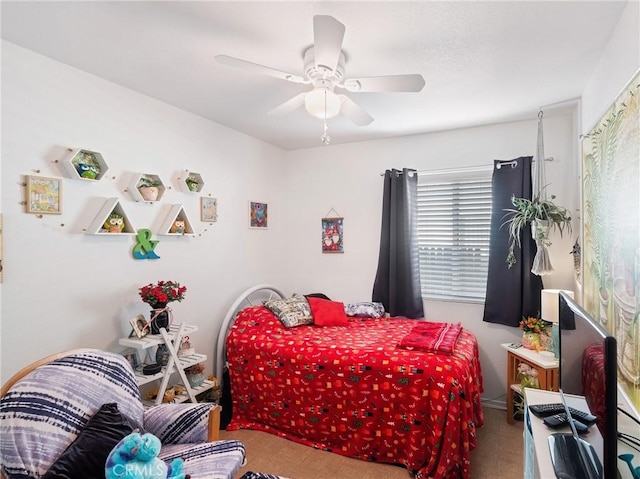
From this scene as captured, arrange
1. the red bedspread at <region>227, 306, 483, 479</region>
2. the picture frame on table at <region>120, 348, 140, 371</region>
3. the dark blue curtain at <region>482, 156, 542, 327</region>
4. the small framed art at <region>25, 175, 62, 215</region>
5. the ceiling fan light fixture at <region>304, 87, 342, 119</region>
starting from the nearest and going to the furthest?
the ceiling fan light fixture at <region>304, 87, 342, 119</region> → the small framed art at <region>25, 175, 62, 215</region> → the red bedspread at <region>227, 306, 483, 479</region> → the picture frame on table at <region>120, 348, 140, 371</region> → the dark blue curtain at <region>482, 156, 542, 327</region>

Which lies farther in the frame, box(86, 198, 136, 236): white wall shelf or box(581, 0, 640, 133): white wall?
box(86, 198, 136, 236): white wall shelf

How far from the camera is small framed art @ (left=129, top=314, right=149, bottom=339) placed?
2.32 m

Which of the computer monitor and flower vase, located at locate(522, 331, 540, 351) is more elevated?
the computer monitor

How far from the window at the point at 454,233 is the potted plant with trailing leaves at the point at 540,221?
39 centimetres

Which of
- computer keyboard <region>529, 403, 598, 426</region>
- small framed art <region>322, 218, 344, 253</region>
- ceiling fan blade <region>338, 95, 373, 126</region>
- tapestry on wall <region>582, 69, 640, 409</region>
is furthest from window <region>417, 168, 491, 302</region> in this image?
computer keyboard <region>529, 403, 598, 426</region>

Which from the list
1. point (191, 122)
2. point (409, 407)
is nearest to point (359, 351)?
point (409, 407)

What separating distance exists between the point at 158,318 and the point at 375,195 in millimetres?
2432

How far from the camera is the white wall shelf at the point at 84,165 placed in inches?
83.5

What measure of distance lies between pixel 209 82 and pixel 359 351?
213 cm

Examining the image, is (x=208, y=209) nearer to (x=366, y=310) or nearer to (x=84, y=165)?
(x=84, y=165)

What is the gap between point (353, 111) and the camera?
2.13 meters

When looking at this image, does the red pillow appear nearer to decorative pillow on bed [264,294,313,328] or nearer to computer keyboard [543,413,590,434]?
decorative pillow on bed [264,294,313,328]

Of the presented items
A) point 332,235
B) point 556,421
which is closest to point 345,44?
point 556,421

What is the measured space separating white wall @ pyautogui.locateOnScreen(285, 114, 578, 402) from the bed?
1.99 feet
